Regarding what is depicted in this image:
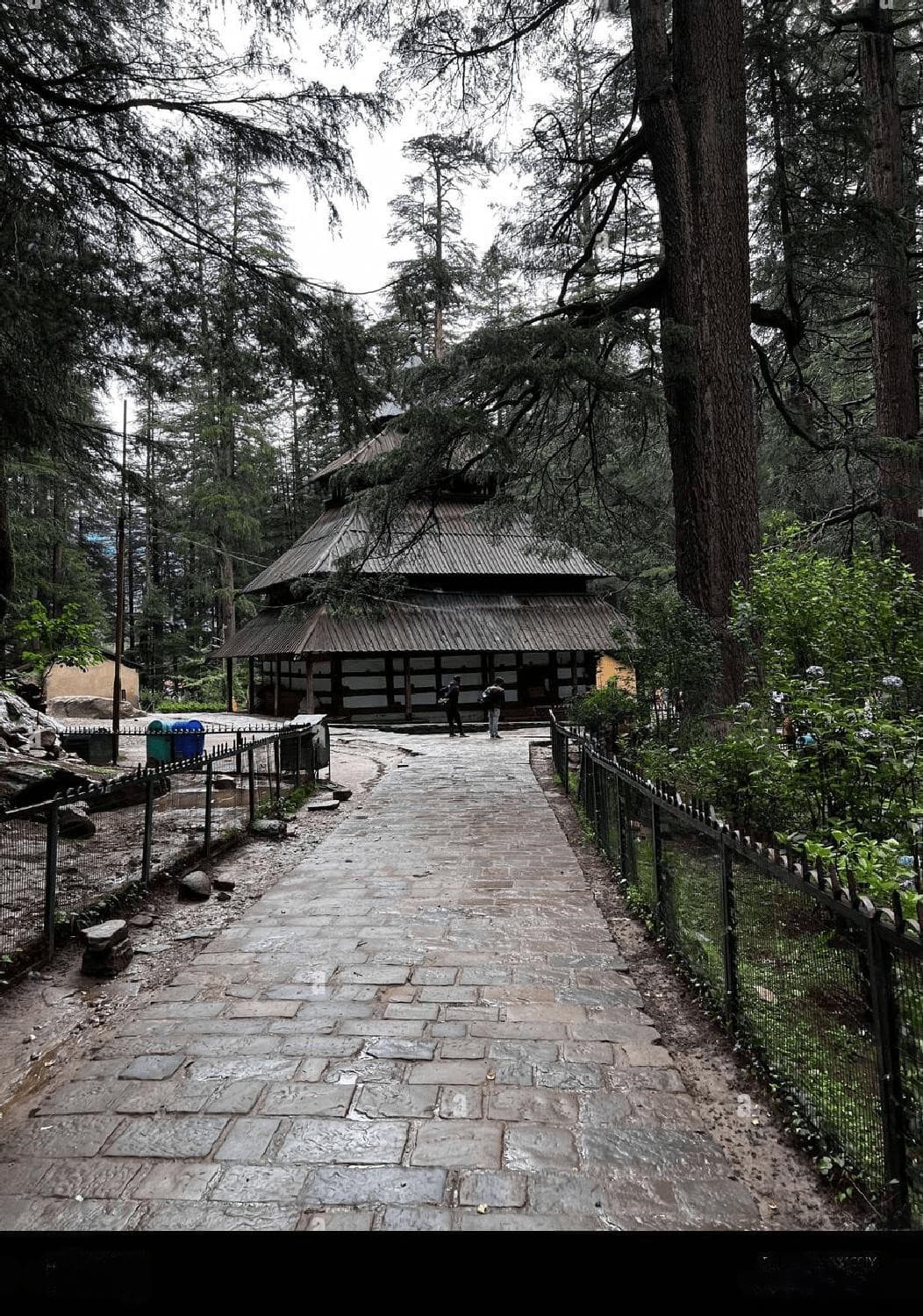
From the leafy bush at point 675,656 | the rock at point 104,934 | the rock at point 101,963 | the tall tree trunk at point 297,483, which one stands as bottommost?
the rock at point 101,963

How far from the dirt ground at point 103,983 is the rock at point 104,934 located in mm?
194

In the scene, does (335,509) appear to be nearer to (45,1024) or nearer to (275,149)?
(275,149)

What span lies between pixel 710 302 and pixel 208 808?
333 inches

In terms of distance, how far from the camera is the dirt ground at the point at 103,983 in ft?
11.7

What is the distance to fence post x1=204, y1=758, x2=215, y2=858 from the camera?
7.12m

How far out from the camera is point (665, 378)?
9.11 meters

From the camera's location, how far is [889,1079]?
2346 millimetres

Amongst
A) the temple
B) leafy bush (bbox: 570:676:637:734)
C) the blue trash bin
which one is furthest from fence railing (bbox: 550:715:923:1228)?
the temple

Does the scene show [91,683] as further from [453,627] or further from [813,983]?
[813,983]

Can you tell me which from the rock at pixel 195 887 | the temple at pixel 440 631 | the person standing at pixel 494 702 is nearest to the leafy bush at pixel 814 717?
the rock at pixel 195 887

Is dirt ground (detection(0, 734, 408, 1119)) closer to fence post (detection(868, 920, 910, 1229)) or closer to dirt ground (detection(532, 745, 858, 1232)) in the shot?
dirt ground (detection(532, 745, 858, 1232))

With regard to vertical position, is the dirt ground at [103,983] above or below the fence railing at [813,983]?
below

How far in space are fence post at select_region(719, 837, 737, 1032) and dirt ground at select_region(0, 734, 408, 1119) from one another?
10.8 feet

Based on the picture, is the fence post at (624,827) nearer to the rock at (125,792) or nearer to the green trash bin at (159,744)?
the rock at (125,792)
